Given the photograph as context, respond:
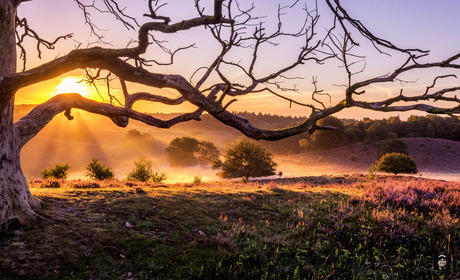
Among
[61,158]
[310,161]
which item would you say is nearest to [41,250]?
[310,161]

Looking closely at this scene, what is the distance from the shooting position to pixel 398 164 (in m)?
30.2

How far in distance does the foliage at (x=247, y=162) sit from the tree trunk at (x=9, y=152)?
3160 centimetres

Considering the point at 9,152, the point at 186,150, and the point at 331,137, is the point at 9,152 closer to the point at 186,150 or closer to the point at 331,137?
the point at 186,150

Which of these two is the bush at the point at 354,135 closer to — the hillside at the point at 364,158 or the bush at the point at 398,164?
the hillside at the point at 364,158

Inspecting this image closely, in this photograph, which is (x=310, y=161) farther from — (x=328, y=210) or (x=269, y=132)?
(x=269, y=132)

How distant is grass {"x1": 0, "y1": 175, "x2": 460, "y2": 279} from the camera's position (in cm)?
420

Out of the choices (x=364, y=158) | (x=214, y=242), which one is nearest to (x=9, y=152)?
(x=214, y=242)

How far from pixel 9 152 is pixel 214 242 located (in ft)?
15.1

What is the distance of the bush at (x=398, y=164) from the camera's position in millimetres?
30000

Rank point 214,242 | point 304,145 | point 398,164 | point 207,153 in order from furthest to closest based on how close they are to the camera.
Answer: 1. point 304,145
2. point 207,153
3. point 398,164
4. point 214,242

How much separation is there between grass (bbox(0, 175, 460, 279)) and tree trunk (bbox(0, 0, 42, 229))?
0.42 meters

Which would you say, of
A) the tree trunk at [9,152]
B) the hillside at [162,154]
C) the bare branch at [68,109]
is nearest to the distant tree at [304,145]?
the hillside at [162,154]

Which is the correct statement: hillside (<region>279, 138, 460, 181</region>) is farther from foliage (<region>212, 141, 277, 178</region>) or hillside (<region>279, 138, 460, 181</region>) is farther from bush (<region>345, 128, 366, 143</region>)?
foliage (<region>212, 141, 277, 178</region>)

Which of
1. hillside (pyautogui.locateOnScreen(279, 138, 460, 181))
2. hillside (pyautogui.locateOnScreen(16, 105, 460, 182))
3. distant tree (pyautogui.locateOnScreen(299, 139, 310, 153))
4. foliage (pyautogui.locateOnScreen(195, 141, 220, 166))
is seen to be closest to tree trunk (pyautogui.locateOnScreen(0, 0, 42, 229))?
hillside (pyautogui.locateOnScreen(16, 105, 460, 182))
